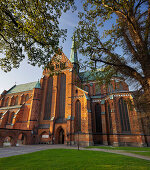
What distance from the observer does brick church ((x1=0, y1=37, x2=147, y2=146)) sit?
2006 centimetres

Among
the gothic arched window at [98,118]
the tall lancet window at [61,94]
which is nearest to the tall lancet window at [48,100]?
A: the tall lancet window at [61,94]

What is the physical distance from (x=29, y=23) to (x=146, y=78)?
7120mm

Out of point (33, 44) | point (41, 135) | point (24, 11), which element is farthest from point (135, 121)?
point (24, 11)

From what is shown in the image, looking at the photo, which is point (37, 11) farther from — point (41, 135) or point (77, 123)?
point (41, 135)

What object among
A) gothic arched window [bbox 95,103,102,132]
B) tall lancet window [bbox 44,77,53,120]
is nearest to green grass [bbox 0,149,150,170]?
gothic arched window [bbox 95,103,102,132]

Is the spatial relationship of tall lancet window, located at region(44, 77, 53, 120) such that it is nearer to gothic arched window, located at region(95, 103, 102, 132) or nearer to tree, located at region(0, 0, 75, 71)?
gothic arched window, located at region(95, 103, 102, 132)

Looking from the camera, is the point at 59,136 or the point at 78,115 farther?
the point at 59,136

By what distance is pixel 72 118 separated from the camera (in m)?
22.4

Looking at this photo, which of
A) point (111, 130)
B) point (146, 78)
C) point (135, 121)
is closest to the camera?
point (146, 78)

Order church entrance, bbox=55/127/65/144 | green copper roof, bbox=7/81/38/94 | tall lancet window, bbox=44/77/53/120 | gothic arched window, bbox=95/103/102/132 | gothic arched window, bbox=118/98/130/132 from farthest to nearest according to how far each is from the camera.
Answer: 1. green copper roof, bbox=7/81/38/94
2. tall lancet window, bbox=44/77/53/120
3. gothic arched window, bbox=95/103/102/132
4. church entrance, bbox=55/127/65/144
5. gothic arched window, bbox=118/98/130/132

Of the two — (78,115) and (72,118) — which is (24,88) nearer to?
(72,118)

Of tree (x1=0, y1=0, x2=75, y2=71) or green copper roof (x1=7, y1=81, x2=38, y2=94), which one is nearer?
tree (x1=0, y1=0, x2=75, y2=71)

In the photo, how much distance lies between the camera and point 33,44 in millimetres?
8266

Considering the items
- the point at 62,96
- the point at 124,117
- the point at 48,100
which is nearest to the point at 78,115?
the point at 62,96
